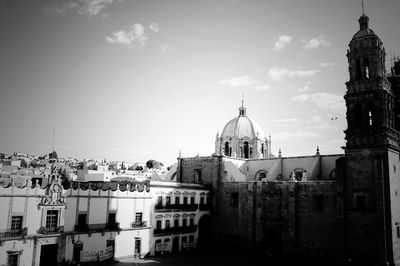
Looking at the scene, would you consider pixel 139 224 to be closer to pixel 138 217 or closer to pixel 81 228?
pixel 138 217

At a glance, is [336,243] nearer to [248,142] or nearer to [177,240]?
[177,240]

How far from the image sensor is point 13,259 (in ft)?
93.8

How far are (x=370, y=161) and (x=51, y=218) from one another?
30528 millimetres

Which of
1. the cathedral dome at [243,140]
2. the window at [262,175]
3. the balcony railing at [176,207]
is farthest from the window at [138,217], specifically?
the cathedral dome at [243,140]

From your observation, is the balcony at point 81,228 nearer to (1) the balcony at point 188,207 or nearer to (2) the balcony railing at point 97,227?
(2) the balcony railing at point 97,227

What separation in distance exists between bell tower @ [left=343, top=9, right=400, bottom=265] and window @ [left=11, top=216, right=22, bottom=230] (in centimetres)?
3018

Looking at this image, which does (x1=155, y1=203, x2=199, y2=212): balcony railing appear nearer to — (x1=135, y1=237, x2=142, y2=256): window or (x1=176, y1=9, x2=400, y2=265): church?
(x1=176, y1=9, x2=400, y2=265): church

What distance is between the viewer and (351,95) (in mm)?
33656

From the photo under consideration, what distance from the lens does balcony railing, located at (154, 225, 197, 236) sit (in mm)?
39034

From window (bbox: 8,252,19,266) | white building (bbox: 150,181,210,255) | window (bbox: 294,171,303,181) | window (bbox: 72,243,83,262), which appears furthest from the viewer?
window (bbox: 294,171,303,181)

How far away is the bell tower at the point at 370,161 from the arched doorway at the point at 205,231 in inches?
737

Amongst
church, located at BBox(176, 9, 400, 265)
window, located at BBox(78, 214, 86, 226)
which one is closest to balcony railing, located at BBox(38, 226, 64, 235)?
window, located at BBox(78, 214, 86, 226)

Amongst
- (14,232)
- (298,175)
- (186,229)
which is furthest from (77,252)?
(298,175)

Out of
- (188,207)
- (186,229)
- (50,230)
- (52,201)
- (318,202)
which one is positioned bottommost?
(186,229)
